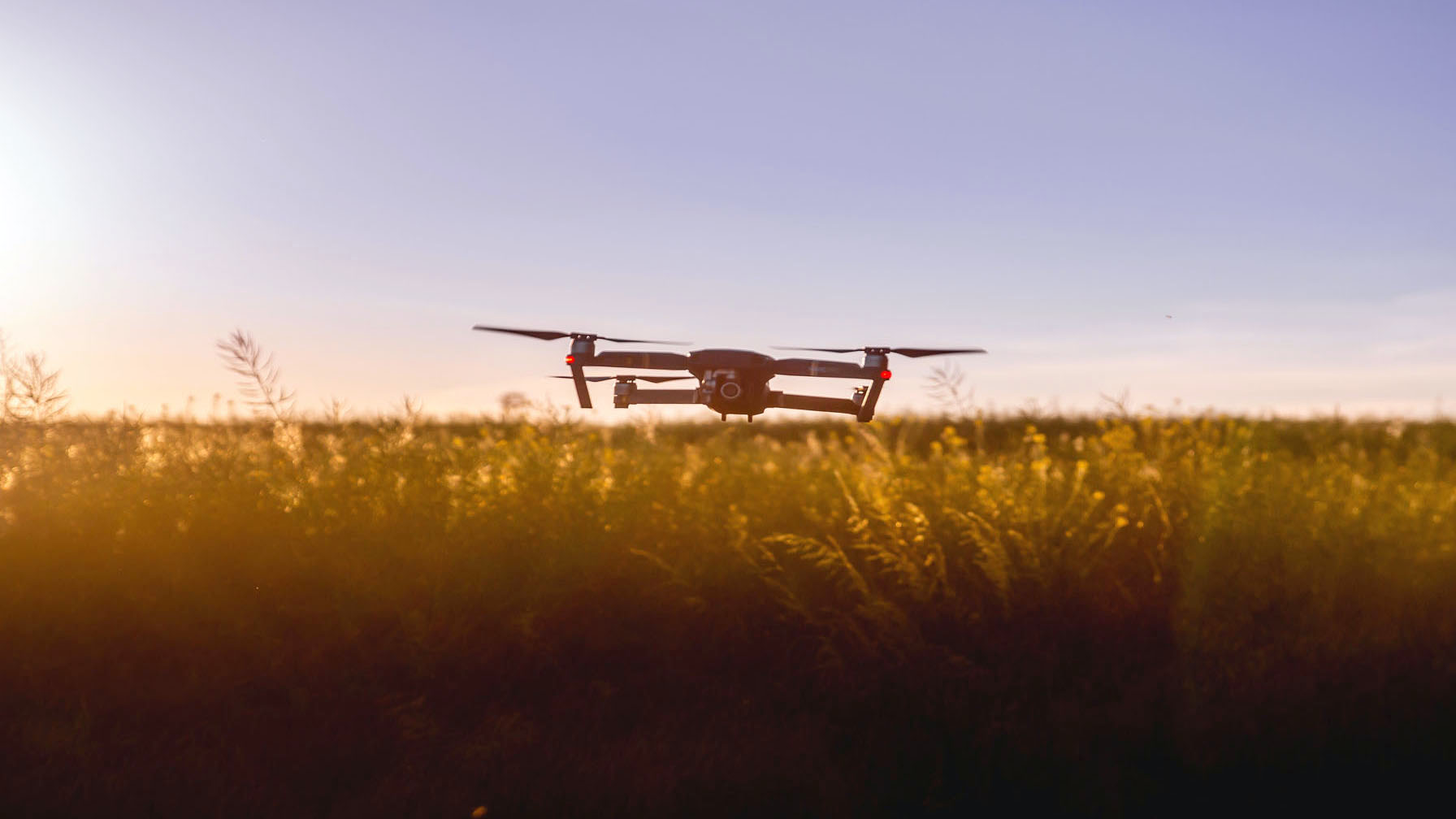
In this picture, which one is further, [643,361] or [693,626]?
[693,626]

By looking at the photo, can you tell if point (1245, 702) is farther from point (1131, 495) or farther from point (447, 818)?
point (447, 818)

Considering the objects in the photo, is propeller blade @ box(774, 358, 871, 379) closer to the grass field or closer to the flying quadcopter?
the flying quadcopter

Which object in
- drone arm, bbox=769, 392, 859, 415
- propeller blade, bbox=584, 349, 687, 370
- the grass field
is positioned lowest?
the grass field

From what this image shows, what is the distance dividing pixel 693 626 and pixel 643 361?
14.2 feet

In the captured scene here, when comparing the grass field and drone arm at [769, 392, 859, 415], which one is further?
the grass field

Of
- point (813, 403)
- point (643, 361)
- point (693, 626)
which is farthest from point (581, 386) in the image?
point (693, 626)

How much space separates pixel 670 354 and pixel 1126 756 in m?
4.11

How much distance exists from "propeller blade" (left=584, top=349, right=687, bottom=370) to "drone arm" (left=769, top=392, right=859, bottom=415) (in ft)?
0.56

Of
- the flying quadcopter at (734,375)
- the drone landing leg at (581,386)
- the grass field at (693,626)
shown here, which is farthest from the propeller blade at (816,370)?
the grass field at (693,626)

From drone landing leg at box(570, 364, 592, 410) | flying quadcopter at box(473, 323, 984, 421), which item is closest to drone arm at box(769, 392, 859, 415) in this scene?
flying quadcopter at box(473, 323, 984, 421)

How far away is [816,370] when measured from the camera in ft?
5.15

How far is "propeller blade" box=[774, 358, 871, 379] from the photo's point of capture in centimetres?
156

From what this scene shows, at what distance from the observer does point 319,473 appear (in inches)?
247

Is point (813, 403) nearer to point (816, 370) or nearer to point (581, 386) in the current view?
point (816, 370)
